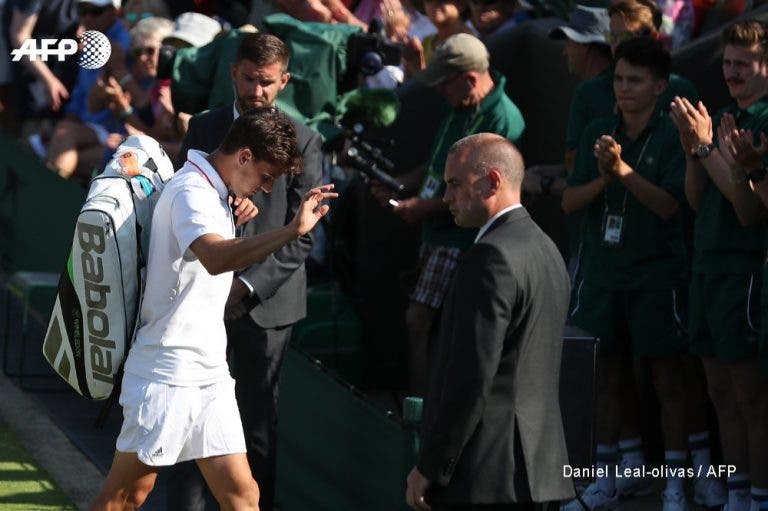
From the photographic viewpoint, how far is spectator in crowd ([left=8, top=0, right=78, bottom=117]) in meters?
13.5

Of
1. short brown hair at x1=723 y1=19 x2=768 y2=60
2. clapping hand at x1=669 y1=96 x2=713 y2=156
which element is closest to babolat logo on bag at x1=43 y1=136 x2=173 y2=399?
clapping hand at x1=669 y1=96 x2=713 y2=156

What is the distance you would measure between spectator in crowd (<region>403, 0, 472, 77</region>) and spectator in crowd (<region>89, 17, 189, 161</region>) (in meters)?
1.56

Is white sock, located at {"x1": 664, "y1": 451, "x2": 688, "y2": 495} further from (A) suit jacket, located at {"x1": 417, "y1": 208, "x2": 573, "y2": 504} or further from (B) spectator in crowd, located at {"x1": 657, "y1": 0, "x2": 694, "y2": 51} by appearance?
(B) spectator in crowd, located at {"x1": 657, "y1": 0, "x2": 694, "y2": 51}

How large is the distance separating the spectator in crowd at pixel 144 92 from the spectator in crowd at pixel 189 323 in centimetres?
485

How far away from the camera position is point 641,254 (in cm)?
796

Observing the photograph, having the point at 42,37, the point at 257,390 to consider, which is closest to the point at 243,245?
the point at 257,390

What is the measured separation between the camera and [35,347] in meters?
11.3

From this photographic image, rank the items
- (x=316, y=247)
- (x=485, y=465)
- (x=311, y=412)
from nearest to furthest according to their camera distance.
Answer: (x=485, y=465) → (x=311, y=412) → (x=316, y=247)

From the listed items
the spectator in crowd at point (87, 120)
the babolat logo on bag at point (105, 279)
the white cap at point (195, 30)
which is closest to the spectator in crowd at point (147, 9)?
the spectator in crowd at point (87, 120)

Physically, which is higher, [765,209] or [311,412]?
[765,209]

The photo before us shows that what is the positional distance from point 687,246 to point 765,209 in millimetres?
1117

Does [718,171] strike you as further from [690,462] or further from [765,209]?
[690,462]

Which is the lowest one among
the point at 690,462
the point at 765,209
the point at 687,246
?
the point at 690,462

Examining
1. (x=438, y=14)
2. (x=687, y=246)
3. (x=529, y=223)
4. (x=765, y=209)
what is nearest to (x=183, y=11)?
(x=438, y=14)
